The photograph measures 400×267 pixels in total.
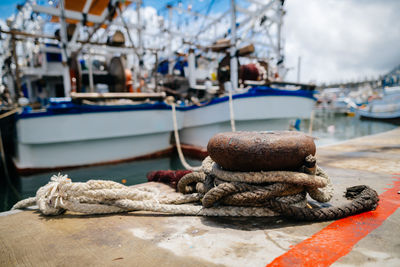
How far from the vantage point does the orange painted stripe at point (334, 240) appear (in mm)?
1140

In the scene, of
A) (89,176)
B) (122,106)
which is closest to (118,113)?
(122,106)

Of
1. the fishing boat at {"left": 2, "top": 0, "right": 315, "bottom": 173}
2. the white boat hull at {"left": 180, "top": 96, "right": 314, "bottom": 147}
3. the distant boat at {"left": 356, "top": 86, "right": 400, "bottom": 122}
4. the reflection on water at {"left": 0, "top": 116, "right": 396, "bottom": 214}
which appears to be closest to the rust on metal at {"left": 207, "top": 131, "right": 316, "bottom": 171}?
the reflection on water at {"left": 0, "top": 116, "right": 396, "bottom": 214}

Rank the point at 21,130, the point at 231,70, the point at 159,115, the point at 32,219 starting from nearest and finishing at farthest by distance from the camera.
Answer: the point at 32,219, the point at 21,130, the point at 159,115, the point at 231,70

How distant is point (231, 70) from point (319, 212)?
A: 6904 millimetres

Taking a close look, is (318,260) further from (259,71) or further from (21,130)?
(259,71)

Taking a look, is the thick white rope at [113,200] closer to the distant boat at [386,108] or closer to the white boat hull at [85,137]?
the white boat hull at [85,137]

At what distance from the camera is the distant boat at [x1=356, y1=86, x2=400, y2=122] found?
21.7m

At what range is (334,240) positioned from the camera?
1.31m

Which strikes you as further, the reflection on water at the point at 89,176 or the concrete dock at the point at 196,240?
the reflection on water at the point at 89,176

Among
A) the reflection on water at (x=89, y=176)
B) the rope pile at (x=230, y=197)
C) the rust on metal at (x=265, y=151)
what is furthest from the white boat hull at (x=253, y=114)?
the rust on metal at (x=265, y=151)

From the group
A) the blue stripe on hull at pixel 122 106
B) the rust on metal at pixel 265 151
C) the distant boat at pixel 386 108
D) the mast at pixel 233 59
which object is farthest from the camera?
the distant boat at pixel 386 108

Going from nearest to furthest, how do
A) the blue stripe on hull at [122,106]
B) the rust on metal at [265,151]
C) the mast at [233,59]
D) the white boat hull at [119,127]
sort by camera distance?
the rust on metal at [265,151]
the blue stripe on hull at [122,106]
the white boat hull at [119,127]
the mast at [233,59]

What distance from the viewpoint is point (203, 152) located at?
7648 millimetres

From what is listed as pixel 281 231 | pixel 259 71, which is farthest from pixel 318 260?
pixel 259 71
